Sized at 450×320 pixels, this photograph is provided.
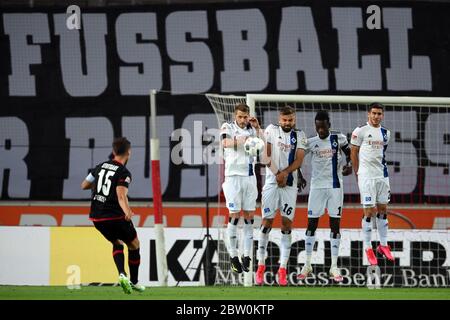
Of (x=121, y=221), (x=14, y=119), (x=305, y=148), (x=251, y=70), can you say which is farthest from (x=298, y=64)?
(x=121, y=221)

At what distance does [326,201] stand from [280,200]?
1.78 feet

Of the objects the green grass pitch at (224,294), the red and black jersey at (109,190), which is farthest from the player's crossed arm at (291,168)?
the red and black jersey at (109,190)

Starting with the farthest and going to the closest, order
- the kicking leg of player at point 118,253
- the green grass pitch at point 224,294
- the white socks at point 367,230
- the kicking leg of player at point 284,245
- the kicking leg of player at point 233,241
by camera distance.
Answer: the kicking leg of player at point 284,245 → the white socks at point 367,230 → the kicking leg of player at point 233,241 → the kicking leg of player at point 118,253 → the green grass pitch at point 224,294

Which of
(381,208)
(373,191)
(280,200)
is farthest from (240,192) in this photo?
(381,208)

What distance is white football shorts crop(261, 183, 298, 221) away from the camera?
1279 cm

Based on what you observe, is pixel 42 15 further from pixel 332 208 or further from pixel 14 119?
pixel 332 208

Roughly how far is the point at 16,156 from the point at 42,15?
2600 mm

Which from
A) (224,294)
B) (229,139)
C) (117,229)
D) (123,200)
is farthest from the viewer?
(229,139)

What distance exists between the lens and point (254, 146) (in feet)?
40.3

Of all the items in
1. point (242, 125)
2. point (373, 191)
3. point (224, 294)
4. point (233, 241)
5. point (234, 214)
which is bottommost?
point (224, 294)

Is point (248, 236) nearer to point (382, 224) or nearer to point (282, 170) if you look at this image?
point (282, 170)

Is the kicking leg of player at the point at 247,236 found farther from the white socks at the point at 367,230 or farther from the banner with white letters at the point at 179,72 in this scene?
the banner with white letters at the point at 179,72

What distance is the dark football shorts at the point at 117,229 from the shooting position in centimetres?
1090

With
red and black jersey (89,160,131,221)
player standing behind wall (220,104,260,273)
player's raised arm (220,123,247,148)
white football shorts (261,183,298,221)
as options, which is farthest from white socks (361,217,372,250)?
red and black jersey (89,160,131,221)
